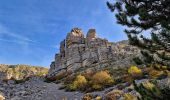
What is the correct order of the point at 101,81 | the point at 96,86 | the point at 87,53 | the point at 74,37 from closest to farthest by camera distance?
1. the point at 96,86
2. the point at 101,81
3. the point at 87,53
4. the point at 74,37

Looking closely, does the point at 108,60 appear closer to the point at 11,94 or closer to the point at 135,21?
the point at 11,94

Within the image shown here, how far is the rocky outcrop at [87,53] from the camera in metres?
82.9

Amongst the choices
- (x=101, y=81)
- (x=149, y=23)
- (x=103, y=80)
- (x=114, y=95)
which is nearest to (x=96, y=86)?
(x=101, y=81)

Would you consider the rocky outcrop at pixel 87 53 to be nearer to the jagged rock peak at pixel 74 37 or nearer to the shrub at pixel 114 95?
the jagged rock peak at pixel 74 37

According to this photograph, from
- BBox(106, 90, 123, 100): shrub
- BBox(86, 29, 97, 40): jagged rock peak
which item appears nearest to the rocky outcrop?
BBox(86, 29, 97, 40): jagged rock peak

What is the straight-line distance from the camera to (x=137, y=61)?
19297 millimetres

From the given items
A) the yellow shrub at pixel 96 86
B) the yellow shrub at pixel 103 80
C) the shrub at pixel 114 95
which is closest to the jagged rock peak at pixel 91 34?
the yellow shrub at pixel 103 80

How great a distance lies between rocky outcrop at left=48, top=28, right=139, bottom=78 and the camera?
82.9 meters

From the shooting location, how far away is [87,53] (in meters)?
89.2

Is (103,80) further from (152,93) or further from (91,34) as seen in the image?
(91,34)

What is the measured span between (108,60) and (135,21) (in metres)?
64.3

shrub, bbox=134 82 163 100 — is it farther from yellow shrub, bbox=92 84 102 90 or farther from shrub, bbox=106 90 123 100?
yellow shrub, bbox=92 84 102 90

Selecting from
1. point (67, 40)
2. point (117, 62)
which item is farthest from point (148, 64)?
point (67, 40)

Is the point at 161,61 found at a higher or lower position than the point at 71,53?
lower
